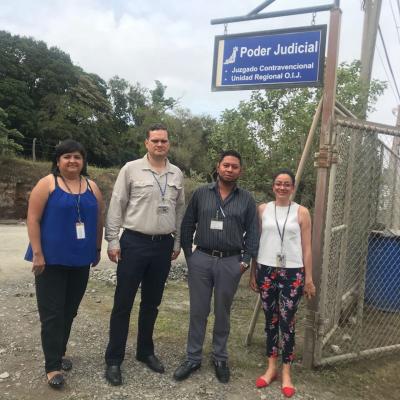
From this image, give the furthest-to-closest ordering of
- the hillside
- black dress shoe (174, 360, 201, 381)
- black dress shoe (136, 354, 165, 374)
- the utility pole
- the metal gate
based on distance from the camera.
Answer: the hillside → the utility pole → the metal gate → black dress shoe (136, 354, 165, 374) → black dress shoe (174, 360, 201, 381)

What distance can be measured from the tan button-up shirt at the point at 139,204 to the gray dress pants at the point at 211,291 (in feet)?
1.37

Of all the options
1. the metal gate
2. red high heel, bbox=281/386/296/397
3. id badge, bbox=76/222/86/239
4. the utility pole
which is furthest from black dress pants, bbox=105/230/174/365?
the utility pole

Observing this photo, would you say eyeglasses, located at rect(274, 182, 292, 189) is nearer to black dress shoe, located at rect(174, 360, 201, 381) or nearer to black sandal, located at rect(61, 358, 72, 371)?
black dress shoe, located at rect(174, 360, 201, 381)

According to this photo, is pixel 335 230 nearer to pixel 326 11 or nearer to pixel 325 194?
pixel 325 194

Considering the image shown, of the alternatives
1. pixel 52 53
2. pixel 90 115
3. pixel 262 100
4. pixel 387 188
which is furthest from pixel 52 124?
pixel 387 188

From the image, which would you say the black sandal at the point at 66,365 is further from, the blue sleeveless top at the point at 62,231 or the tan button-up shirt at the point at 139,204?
the tan button-up shirt at the point at 139,204

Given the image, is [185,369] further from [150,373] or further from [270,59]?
[270,59]

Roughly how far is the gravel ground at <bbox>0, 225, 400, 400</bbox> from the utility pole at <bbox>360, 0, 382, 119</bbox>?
4477 millimetres

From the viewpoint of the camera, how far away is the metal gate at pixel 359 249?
3740 millimetres

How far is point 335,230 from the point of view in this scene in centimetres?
385

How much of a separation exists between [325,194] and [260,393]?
5.62 feet

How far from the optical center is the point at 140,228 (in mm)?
3289

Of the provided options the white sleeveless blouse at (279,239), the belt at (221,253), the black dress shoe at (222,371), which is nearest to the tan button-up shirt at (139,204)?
the belt at (221,253)

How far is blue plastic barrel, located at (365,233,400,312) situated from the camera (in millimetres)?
5438
